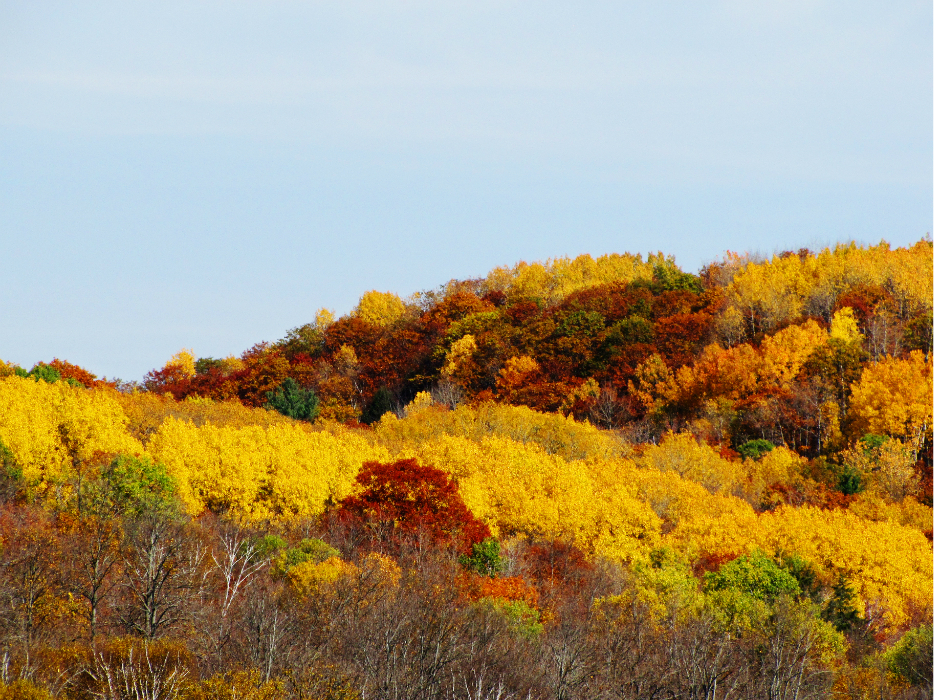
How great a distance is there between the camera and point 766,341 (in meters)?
84.4

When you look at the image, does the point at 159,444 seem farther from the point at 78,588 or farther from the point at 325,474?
the point at 78,588

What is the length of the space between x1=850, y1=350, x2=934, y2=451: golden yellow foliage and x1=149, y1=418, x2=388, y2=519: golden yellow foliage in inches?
1343

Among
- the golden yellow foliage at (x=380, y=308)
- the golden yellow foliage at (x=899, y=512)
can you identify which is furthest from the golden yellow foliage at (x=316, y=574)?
the golden yellow foliage at (x=380, y=308)

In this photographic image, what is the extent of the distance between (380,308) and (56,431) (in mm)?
64016

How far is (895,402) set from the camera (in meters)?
71.7

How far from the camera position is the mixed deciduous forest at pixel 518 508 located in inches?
1200

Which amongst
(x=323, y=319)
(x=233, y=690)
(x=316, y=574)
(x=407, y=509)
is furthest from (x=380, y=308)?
(x=233, y=690)

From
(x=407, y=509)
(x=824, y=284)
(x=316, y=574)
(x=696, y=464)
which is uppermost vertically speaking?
(x=824, y=284)

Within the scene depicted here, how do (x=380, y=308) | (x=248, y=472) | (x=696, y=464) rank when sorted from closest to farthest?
(x=248, y=472) → (x=696, y=464) → (x=380, y=308)

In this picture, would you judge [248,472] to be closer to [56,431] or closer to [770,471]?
[56,431]

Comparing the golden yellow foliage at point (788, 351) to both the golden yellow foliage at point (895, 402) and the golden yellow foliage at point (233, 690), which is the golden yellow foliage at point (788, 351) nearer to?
the golden yellow foliage at point (895, 402)

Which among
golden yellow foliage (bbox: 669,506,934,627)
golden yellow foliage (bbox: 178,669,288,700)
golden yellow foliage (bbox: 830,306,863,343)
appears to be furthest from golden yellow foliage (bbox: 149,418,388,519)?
golden yellow foliage (bbox: 830,306,863,343)

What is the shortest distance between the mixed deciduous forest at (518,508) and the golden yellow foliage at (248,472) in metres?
0.15

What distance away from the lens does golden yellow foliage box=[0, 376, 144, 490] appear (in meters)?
51.8
